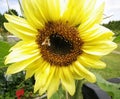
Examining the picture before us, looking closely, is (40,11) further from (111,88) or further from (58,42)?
(111,88)

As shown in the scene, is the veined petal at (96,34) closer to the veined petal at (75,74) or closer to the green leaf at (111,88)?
the veined petal at (75,74)

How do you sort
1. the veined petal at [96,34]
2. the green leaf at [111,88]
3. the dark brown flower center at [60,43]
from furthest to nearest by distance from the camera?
the green leaf at [111,88] → the dark brown flower center at [60,43] → the veined petal at [96,34]

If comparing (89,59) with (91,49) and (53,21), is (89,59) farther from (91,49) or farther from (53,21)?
(53,21)

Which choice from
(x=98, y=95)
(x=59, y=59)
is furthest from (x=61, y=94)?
(x=98, y=95)

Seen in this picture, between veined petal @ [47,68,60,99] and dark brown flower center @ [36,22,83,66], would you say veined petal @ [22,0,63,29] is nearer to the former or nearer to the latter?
dark brown flower center @ [36,22,83,66]

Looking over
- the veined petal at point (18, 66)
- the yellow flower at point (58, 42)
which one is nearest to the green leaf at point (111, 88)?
the yellow flower at point (58, 42)

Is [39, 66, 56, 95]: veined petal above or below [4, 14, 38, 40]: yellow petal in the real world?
below

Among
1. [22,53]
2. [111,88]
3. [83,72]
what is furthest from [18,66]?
[111,88]

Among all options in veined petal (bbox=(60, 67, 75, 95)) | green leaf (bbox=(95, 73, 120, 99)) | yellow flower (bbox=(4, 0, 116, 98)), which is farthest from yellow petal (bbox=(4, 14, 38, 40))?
green leaf (bbox=(95, 73, 120, 99))
